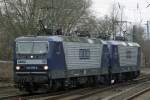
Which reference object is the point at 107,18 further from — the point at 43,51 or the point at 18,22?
the point at 43,51

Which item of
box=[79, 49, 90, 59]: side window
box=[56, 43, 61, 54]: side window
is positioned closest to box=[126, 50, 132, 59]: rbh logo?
box=[79, 49, 90, 59]: side window

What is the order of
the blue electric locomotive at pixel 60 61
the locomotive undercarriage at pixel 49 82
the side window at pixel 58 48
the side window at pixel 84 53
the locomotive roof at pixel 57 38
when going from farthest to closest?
the side window at pixel 84 53
the side window at pixel 58 48
the locomotive roof at pixel 57 38
the blue electric locomotive at pixel 60 61
the locomotive undercarriage at pixel 49 82

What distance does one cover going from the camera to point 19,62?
25.9m

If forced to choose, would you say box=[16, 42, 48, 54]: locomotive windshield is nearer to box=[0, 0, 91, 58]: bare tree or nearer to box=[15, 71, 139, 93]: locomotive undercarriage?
box=[15, 71, 139, 93]: locomotive undercarriage

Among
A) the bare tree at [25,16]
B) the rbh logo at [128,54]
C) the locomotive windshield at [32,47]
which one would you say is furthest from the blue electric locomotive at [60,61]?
the bare tree at [25,16]

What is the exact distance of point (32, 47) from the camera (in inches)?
1022

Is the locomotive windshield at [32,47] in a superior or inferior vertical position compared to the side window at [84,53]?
superior

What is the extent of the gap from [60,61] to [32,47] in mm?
1852

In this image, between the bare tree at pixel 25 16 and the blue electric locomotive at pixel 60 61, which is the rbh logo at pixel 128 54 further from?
the bare tree at pixel 25 16

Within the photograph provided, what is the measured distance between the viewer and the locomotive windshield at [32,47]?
25.8m

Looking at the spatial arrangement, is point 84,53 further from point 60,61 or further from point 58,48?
point 58,48

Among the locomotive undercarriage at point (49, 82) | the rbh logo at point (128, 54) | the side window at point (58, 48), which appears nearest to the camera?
the locomotive undercarriage at point (49, 82)

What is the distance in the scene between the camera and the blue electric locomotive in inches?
1007

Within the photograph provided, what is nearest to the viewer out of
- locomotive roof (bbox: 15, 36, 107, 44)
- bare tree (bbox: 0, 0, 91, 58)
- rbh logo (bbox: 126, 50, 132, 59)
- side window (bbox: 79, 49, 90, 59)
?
locomotive roof (bbox: 15, 36, 107, 44)
